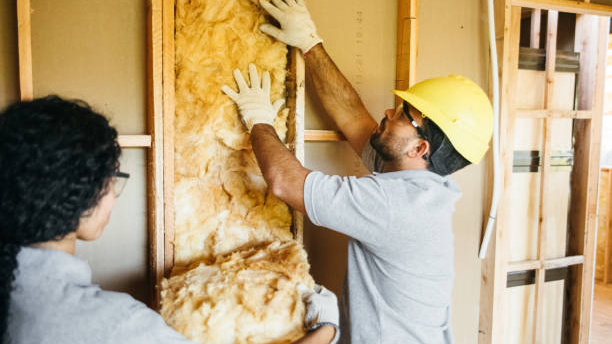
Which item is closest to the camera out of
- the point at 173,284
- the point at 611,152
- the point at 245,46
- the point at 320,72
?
the point at 173,284

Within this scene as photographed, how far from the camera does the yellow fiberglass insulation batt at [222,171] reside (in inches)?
56.7

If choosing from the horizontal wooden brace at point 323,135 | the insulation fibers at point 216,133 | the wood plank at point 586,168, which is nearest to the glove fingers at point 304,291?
the insulation fibers at point 216,133

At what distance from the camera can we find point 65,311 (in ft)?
2.67

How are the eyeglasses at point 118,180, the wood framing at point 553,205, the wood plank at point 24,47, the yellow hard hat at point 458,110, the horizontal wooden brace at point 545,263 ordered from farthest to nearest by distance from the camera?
the horizontal wooden brace at point 545,263 → the wood framing at point 553,205 → the yellow hard hat at point 458,110 → the wood plank at point 24,47 → the eyeglasses at point 118,180

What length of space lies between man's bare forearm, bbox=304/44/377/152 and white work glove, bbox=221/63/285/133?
33 cm

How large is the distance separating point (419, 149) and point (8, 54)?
1.51 metres

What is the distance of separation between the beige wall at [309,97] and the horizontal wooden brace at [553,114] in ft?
1.03

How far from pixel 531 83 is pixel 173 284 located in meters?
2.49

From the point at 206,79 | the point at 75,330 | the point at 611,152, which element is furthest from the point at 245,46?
the point at 611,152

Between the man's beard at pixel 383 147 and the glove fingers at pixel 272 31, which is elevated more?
the glove fingers at pixel 272 31

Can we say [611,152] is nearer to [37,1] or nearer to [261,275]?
[261,275]

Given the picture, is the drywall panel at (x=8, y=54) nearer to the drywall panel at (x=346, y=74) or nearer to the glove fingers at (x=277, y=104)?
the glove fingers at (x=277, y=104)

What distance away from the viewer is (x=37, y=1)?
151cm

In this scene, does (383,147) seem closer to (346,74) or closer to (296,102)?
(296,102)
